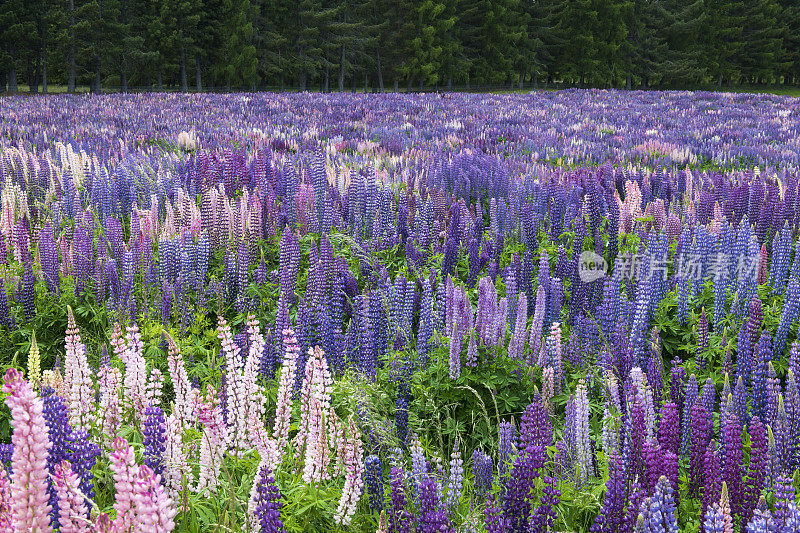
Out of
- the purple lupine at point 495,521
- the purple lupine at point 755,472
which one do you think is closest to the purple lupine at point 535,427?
the purple lupine at point 495,521

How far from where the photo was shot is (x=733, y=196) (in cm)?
664

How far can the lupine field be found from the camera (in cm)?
224

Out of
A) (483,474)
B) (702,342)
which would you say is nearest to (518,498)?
(483,474)

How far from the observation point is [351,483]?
2338 millimetres

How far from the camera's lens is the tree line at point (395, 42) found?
48469 millimetres

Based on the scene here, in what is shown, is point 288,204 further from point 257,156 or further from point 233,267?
point 257,156

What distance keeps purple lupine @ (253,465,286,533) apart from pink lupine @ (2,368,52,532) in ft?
2.06

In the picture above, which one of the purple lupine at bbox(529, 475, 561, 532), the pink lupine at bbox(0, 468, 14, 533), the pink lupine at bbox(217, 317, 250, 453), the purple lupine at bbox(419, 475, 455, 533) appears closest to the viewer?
the pink lupine at bbox(0, 468, 14, 533)

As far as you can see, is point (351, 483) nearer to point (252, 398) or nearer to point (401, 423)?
point (252, 398)

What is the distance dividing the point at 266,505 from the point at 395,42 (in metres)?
59.4

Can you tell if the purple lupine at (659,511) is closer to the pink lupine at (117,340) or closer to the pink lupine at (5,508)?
the pink lupine at (5,508)

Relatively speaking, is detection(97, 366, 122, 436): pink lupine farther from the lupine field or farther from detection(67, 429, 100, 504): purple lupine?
detection(67, 429, 100, 504): purple lupine

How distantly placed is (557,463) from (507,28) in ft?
199

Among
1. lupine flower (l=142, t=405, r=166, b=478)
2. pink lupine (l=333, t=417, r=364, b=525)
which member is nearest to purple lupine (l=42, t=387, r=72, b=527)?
lupine flower (l=142, t=405, r=166, b=478)
